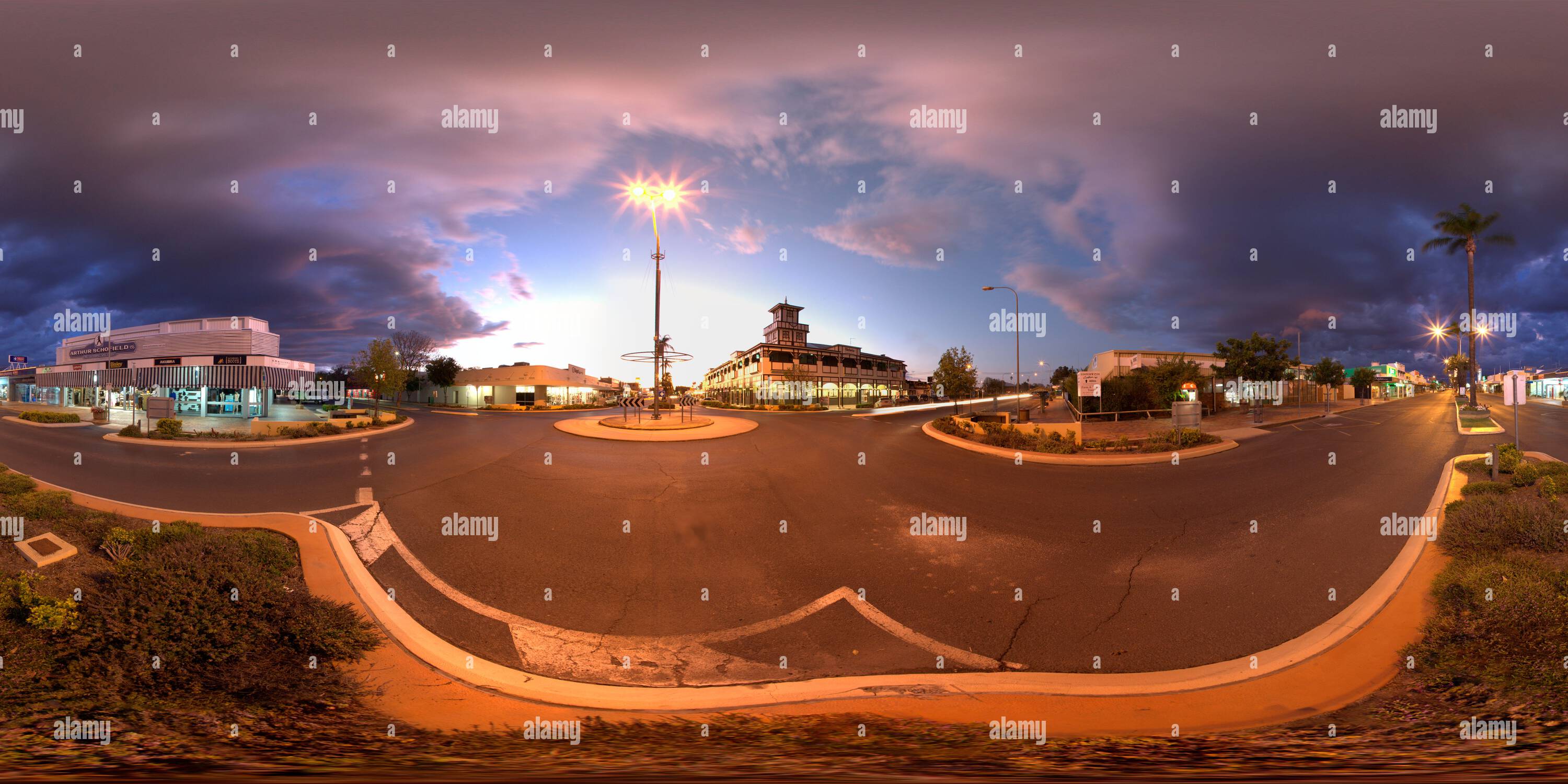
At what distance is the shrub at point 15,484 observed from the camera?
24.7 ft

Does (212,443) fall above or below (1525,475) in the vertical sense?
above

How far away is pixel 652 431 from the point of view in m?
20.0

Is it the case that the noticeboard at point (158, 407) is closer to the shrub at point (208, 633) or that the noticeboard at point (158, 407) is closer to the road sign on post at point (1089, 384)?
the shrub at point (208, 633)

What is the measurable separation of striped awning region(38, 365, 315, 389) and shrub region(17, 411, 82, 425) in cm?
412

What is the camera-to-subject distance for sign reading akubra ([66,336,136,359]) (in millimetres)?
22156

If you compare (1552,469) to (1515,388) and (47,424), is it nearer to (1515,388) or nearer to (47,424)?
(1515,388)

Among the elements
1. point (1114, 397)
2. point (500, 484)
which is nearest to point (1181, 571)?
point (500, 484)

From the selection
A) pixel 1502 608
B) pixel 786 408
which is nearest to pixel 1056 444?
pixel 1502 608

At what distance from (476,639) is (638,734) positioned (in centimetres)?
216
